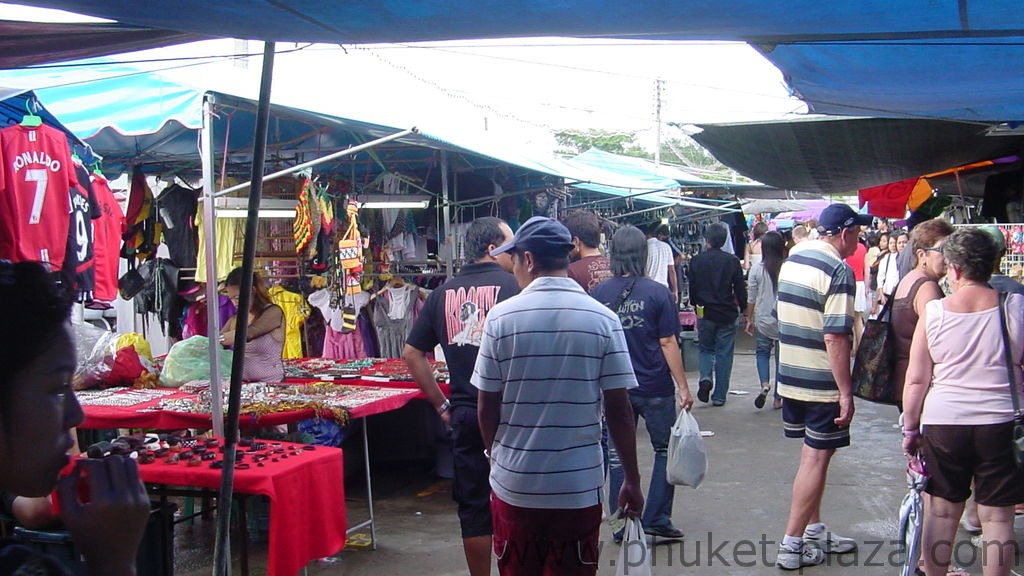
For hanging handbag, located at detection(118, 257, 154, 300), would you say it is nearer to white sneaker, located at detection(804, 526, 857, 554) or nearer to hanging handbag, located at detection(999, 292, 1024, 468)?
white sneaker, located at detection(804, 526, 857, 554)

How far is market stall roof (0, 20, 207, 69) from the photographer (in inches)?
118

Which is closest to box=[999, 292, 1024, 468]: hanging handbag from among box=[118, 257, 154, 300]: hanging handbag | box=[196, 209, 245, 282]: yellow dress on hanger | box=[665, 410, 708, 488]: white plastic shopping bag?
box=[665, 410, 708, 488]: white plastic shopping bag

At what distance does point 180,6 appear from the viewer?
2582 millimetres

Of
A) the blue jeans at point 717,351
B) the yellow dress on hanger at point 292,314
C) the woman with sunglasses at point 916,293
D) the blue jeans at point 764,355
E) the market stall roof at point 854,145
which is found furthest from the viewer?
the blue jeans at point 764,355

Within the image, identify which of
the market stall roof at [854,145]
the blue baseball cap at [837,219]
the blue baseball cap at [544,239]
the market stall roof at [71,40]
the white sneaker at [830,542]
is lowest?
the white sneaker at [830,542]

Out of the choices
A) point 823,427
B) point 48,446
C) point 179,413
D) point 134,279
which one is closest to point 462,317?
point 823,427

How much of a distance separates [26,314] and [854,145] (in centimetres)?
752

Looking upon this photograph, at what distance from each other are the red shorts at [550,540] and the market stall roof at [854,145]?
484 centimetres

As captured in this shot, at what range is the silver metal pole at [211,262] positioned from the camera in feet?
14.2

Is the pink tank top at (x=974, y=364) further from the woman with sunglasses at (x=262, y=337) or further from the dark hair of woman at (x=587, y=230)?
the woman with sunglasses at (x=262, y=337)

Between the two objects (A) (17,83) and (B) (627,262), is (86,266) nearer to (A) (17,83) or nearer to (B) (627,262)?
(A) (17,83)

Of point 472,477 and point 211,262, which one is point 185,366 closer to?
point 211,262

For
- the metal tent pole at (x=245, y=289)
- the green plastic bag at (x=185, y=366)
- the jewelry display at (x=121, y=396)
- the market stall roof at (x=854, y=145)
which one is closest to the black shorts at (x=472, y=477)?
the metal tent pole at (x=245, y=289)

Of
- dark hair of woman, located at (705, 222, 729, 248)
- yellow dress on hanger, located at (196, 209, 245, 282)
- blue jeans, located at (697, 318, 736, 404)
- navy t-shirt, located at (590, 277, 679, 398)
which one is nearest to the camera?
navy t-shirt, located at (590, 277, 679, 398)
